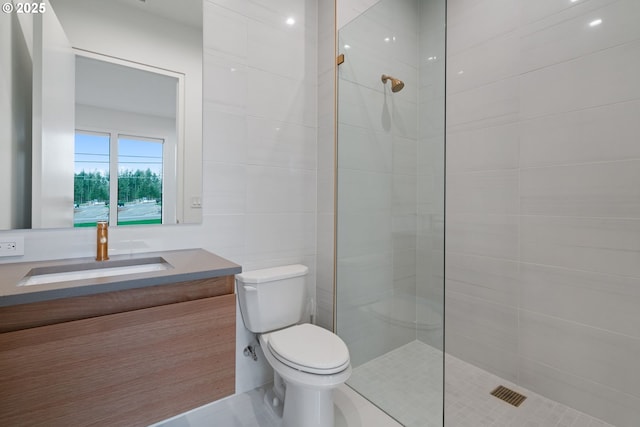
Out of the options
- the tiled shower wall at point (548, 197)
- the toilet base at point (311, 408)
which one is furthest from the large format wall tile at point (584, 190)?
the toilet base at point (311, 408)

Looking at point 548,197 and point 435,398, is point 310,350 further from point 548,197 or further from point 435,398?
point 548,197

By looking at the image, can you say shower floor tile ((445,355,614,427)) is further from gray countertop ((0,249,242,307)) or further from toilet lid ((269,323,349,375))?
gray countertop ((0,249,242,307))

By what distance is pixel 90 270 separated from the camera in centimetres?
125

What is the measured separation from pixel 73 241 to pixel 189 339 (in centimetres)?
75

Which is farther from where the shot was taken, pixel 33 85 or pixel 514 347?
pixel 514 347

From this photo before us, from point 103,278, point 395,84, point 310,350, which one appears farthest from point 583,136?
point 103,278

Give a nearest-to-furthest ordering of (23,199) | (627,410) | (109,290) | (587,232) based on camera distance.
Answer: (109,290), (23,199), (627,410), (587,232)

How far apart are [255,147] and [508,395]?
2026 mm

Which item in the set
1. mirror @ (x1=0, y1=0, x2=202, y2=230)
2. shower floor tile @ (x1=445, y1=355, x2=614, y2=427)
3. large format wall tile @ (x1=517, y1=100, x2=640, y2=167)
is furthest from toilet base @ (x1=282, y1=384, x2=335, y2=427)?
large format wall tile @ (x1=517, y1=100, x2=640, y2=167)

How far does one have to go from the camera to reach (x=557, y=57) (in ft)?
5.37

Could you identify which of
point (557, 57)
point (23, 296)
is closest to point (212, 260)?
point (23, 296)

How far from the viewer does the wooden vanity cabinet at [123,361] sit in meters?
0.79

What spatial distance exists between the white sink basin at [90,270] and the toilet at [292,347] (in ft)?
1.45

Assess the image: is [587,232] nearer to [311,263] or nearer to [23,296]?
[311,263]
